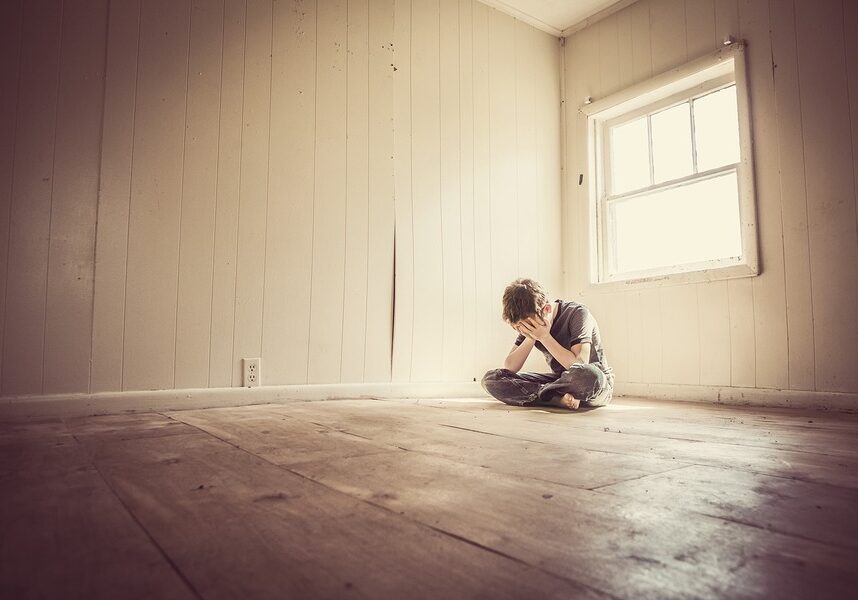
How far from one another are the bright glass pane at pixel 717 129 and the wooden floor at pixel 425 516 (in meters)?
2.05

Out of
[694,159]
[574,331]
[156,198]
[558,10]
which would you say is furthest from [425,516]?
[558,10]

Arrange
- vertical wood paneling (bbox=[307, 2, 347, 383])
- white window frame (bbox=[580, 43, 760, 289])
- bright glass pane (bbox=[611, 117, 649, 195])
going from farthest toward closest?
bright glass pane (bbox=[611, 117, 649, 195]) < white window frame (bbox=[580, 43, 760, 289]) < vertical wood paneling (bbox=[307, 2, 347, 383])

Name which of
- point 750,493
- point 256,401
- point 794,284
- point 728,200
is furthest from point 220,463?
point 728,200

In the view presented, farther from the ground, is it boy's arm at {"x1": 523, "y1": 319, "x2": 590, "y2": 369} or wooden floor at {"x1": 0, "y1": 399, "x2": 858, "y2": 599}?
boy's arm at {"x1": 523, "y1": 319, "x2": 590, "y2": 369}

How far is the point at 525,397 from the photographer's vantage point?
8.46ft

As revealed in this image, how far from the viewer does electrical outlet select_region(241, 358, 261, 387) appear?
8.32 ft

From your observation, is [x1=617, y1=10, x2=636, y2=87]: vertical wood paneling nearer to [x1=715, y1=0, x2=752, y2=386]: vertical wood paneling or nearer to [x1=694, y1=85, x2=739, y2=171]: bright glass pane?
[x1=694, y1=85, x2=739, y2=171]: bright glass pane

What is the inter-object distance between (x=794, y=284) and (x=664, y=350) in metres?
0.81

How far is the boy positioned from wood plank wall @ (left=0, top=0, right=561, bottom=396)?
66 cm

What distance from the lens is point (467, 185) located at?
11.3 feet

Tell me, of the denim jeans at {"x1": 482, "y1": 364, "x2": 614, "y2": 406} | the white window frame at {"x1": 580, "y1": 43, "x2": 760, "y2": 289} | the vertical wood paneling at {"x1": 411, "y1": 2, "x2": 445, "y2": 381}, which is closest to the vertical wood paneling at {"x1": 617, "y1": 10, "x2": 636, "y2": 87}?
the white window frame at {"x1": 580, "y1": 43, "x2": 760, "y2": 289}

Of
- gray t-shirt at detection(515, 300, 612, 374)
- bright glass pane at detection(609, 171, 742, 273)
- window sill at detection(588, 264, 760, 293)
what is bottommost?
gray t-shirt at detection(515, 300, 612, 374)

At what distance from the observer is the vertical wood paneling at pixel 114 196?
2.21 m

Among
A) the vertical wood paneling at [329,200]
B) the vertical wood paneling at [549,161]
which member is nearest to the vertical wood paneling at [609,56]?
the vertical wood paneling at [549,161]
